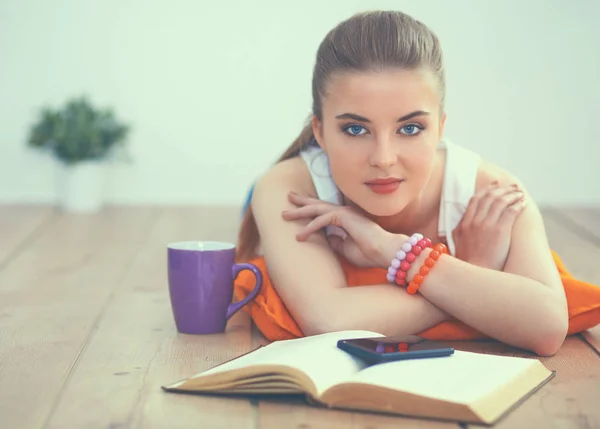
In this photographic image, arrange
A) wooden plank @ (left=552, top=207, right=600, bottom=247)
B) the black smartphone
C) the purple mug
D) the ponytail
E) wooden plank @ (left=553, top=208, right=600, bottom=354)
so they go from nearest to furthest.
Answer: the black smartphone < the purple mug < wooden plank @ (left=553, top=208, right=600, bottom=354) < the ponytail < wooden plank @ (left=552, top=207, right=600, bottom=247)

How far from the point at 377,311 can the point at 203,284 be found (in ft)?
1.03

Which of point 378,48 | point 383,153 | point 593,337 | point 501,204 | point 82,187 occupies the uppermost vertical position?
point 378,48

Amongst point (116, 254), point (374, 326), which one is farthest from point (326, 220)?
point (116, 254)

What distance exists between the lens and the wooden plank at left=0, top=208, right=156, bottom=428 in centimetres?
130

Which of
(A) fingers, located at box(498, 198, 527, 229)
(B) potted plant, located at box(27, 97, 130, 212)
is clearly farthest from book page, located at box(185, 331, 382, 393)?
(B) potted plant, located at box(27, 97, 130, 212)

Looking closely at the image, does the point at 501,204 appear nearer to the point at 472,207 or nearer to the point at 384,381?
the point at 472,207

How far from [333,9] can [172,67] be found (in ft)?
2.40

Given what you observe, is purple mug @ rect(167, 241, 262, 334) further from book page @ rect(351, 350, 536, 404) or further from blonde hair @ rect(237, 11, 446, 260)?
book page @ rect(351, 350, 536, 404)

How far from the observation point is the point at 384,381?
1156 mm

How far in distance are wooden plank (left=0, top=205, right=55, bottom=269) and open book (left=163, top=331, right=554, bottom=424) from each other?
4.49 feet

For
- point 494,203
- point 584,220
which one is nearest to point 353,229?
point 494,203

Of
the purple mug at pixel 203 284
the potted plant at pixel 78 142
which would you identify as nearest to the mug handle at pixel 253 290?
the purple mug at pixel 203 284

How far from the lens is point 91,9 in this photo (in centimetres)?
394

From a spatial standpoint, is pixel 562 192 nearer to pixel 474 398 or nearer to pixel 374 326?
pixel 374 326
